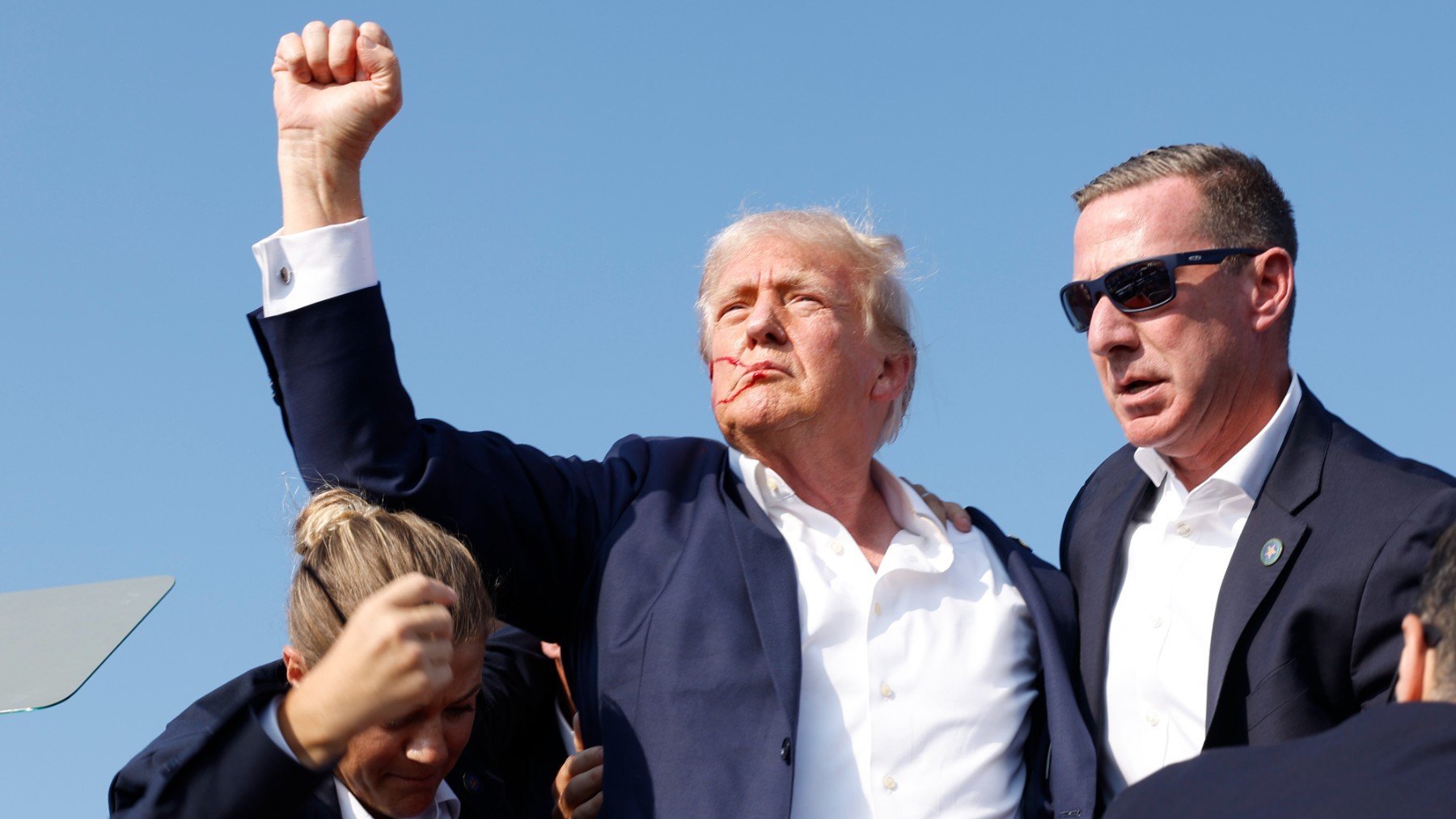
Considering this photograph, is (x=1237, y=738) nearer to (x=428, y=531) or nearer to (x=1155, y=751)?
(x=1155, y=751)

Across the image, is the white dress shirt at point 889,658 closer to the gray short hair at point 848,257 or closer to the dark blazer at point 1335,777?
the gray short hair at point 848,257

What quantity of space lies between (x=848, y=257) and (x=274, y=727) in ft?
7.58

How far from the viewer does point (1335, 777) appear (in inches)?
89.7

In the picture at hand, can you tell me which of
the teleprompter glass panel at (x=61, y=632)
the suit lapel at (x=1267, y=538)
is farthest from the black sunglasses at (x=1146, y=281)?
the teleprompter glass panel at (x=61, y=632)

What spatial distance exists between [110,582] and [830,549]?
176cm

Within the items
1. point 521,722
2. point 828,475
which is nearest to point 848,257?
point 828,475

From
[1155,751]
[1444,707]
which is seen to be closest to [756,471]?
[1155,751]

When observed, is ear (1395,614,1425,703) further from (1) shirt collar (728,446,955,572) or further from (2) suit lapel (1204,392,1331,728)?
(1) shirt collar (728,446,955,572)

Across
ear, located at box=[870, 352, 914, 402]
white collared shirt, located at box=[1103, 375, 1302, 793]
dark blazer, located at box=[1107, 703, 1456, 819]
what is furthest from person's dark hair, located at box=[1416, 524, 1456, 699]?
ear, located at box=[870, 352, 914, 402]

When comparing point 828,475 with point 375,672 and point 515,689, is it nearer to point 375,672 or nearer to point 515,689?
point 515,689

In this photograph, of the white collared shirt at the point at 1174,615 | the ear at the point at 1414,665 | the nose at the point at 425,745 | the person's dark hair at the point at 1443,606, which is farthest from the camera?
the white collared shirt at the point at 1174,615

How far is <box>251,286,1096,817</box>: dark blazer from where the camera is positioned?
3857 mm

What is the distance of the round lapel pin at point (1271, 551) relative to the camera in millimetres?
4230

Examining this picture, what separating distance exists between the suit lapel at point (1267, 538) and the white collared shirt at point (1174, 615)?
0.06 metres
